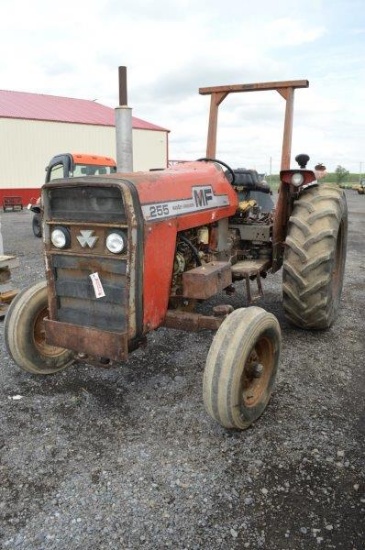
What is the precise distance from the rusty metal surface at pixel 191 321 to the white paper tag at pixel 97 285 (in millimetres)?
564

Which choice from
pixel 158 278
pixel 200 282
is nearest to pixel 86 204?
pixel 158 278

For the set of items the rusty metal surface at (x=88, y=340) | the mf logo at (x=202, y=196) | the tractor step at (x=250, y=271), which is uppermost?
the mf logo at (x=202, y=196)

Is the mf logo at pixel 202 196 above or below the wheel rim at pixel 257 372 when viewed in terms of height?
above

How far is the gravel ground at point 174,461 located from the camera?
7.27 ft

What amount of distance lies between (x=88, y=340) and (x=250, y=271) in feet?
5.68

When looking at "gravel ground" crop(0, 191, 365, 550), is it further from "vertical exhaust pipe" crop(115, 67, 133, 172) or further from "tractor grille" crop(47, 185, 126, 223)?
"vertical exhaust pipe" crop(115, 67, 133, 172)

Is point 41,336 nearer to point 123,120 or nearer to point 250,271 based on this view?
point 250,271

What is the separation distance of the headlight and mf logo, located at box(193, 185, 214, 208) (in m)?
1.05

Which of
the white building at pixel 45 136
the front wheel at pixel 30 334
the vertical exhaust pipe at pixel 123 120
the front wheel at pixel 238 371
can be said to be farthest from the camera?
the white building at pixel 45 136

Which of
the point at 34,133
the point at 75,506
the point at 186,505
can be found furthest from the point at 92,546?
the point at 34,133

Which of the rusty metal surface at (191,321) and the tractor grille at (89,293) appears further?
the rusty metal surface at (191,321)

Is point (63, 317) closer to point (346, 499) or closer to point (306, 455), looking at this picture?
point (306, 455)

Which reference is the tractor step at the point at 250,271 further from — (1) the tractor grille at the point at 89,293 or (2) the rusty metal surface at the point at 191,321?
(1) the tractor grille at the point at 89,293

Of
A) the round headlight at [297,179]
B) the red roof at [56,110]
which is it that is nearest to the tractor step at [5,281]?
the round headlight at [297,179]
